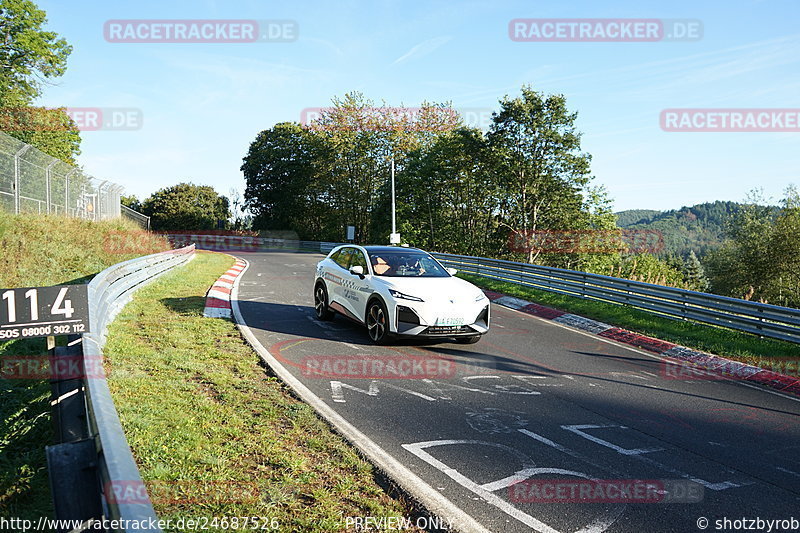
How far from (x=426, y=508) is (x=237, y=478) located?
139cm

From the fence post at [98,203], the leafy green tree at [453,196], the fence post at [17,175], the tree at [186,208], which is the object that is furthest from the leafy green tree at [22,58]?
the tree at [186,208]

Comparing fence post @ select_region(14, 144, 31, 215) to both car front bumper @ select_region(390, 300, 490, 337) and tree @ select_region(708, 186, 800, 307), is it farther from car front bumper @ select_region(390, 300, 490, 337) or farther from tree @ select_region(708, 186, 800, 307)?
tree @ select_region(708, 186, 800, 307)

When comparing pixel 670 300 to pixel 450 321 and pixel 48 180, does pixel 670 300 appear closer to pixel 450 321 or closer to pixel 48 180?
pixel 450 321

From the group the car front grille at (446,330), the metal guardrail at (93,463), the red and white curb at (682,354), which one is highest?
the metal guardrail at (93,463)

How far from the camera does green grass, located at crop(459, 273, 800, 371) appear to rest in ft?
29.2

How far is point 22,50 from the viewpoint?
1160 inches

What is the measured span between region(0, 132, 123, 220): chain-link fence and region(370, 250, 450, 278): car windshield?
12196mm

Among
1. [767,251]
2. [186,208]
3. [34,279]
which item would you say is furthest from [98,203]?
[186,208]

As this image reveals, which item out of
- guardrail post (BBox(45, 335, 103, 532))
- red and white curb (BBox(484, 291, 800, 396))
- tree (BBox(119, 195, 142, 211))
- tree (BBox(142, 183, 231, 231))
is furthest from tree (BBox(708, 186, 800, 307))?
tree (BBox(119, 195, 142, 211))

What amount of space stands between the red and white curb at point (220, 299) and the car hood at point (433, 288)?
3.87 m

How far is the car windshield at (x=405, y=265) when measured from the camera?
9.56 meters

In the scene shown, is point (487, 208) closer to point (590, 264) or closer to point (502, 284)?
point (590, 264)

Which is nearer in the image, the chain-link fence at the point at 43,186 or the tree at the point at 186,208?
the chain-link fence at the point at 43,186

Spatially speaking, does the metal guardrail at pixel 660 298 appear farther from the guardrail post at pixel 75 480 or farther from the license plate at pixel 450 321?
the guardrail post at pixel 75 480
